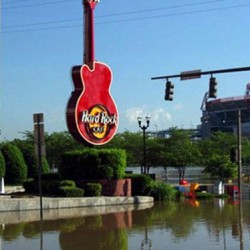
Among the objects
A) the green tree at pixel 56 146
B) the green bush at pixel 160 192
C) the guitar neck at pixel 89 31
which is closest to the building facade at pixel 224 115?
the green tree at pixel 56 146

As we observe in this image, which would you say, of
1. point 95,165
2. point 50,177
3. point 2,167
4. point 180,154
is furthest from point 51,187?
point 180,154

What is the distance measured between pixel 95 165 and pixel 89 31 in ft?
31.0

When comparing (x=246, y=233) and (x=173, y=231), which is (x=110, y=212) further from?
(x=246, y=233)

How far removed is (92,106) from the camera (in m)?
35.0

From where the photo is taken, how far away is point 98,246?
1526 centimetres

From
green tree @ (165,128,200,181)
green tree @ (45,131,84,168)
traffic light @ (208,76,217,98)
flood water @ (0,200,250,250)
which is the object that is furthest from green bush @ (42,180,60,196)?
green tree @ (45,131,84,168)

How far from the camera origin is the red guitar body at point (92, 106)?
33.8 metres

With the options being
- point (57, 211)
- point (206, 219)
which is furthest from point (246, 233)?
point (57, 211)

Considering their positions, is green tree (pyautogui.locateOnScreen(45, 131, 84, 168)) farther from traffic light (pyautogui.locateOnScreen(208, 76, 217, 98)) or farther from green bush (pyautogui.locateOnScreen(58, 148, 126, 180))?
traffic light (pyautogui.locateOnScreen(208, 76, 217, 98))

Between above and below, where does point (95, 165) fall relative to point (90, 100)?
below

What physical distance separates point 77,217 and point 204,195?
15.6m

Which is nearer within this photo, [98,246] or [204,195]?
[98,246]

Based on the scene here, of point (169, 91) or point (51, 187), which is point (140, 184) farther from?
point (169, 91)

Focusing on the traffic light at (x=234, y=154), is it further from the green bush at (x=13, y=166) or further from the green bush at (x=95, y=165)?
the green bush at (x=13, y=166)
